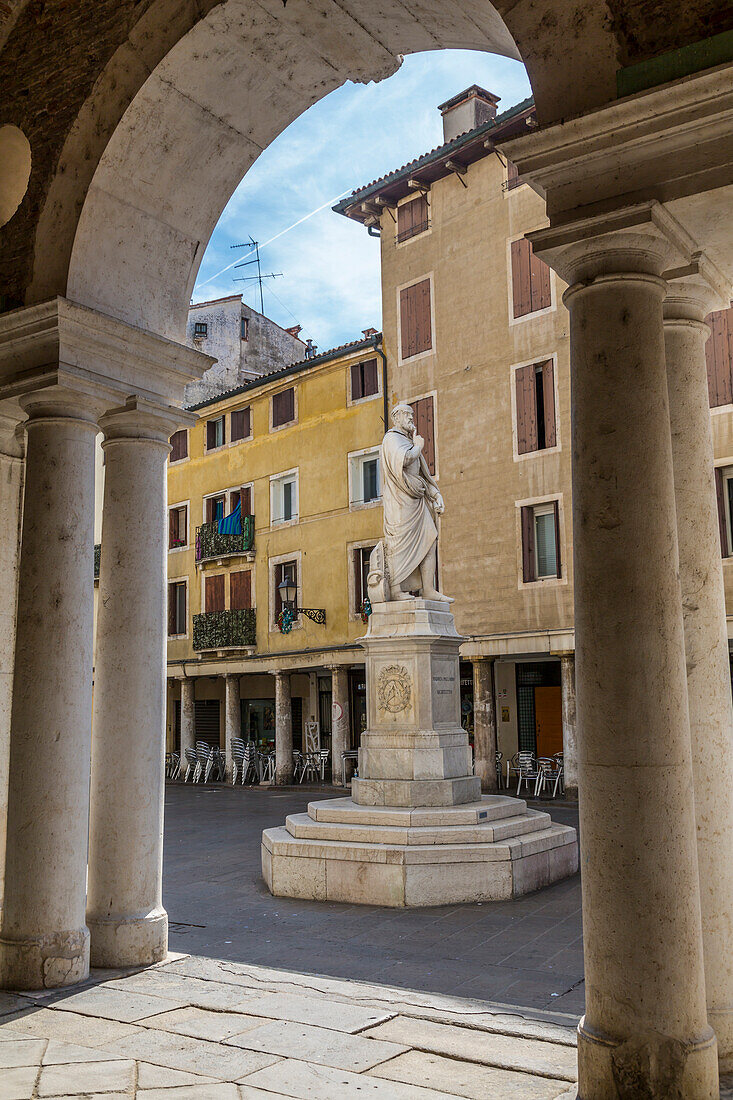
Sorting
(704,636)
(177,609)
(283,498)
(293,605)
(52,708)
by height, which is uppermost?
(283,498)

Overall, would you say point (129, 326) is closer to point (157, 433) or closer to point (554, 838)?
point (157, 433)

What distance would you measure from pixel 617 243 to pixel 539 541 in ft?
50.4

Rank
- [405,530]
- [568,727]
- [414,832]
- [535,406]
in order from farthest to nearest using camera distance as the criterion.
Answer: [535,406], [568,727], [405,530], [414,832]

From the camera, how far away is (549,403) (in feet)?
61.1

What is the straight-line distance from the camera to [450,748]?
31.9ft

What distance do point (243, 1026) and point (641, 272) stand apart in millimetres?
3461

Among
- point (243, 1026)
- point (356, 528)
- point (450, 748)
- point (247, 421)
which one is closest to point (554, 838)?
point (450, 748)

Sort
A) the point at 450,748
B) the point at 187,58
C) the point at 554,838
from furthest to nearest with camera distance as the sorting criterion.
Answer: the point at 450,748
the point at 554,838
the point at 187,58

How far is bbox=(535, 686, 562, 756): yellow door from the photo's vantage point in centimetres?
2059

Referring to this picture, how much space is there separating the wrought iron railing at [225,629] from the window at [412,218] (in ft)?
32.7

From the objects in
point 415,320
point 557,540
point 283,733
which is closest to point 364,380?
point 415,320

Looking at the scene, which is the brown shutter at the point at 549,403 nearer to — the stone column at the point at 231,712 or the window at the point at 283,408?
the window at the point at 283,408

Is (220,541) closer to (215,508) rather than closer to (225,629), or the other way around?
(215,508)

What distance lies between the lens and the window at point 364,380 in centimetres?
2233
